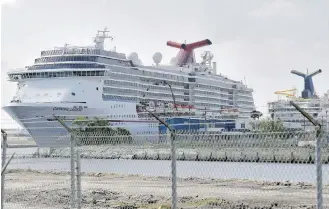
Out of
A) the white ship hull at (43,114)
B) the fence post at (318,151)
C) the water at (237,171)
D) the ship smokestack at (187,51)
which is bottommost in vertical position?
the water at (237,171)

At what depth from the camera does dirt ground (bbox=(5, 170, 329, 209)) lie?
1184 centimetres

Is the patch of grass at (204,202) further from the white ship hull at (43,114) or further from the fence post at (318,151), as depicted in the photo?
the white ship hull at (43,114)

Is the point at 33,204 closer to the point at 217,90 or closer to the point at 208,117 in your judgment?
the point at 208,117

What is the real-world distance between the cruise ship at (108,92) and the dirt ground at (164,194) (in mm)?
27986

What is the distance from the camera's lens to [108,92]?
5966 cm

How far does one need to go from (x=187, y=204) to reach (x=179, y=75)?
6078 cm

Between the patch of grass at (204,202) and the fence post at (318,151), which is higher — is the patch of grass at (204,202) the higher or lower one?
the lower one

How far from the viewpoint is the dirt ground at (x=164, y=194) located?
38.8ft

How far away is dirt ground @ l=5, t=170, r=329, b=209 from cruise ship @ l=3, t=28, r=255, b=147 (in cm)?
2799

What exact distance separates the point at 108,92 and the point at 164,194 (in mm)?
46099

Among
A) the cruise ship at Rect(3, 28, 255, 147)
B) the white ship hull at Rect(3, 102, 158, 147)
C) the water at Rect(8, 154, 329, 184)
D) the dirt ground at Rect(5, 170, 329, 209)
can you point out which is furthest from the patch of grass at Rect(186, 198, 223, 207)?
the white ship hull at Rect(3, 102, 158, 147)

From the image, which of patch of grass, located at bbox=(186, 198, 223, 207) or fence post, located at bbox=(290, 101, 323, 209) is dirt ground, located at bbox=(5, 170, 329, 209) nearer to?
patch of grass, located at bbox=(186, 198, 223, 207)

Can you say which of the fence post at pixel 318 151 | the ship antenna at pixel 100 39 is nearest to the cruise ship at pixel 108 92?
the ship antenna at pixel 100 39

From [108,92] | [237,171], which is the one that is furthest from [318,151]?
[108,92]
